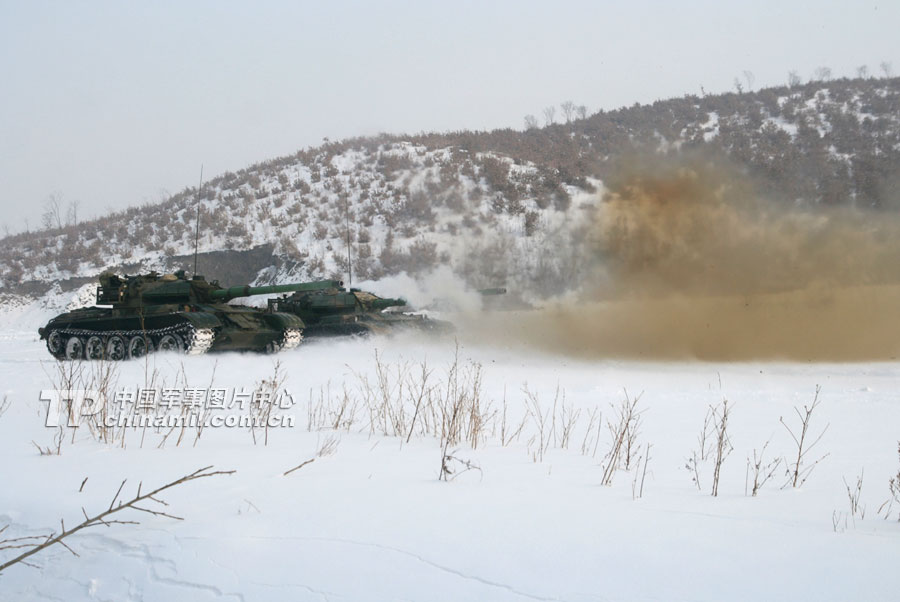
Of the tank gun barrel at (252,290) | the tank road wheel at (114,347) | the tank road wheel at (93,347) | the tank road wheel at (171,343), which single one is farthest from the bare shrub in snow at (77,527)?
the tank gun barrel at (252,290)

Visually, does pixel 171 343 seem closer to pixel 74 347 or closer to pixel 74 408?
pixel 74 347

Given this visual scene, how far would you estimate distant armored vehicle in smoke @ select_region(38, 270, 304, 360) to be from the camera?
16.4 m

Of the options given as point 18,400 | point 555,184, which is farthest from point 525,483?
point 555,184

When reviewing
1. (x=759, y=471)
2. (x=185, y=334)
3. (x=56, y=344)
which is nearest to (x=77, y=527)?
(x=759, y=471)

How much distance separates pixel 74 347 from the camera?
17.9 metres

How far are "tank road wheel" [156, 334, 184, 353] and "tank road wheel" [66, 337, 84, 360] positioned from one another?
107 inches

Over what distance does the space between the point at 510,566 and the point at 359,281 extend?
3311 cm

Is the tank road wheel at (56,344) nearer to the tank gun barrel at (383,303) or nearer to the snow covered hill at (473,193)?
the tank gun barrel at (383,303)

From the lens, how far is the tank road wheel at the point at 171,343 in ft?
52.7

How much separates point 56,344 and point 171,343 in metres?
4.22

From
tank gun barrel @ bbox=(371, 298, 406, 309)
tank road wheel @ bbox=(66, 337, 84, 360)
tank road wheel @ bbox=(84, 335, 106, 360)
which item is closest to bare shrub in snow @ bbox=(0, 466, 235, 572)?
tank road wheel @ bbox=(84, 335, 106, 360)

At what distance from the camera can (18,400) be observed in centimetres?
908

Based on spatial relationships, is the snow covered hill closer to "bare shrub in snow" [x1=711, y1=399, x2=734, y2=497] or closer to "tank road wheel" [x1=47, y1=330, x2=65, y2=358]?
"tank road wheel" [x1=47, y1=330, x2=65, y2=358]

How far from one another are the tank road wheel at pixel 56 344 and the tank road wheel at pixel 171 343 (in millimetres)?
3555
